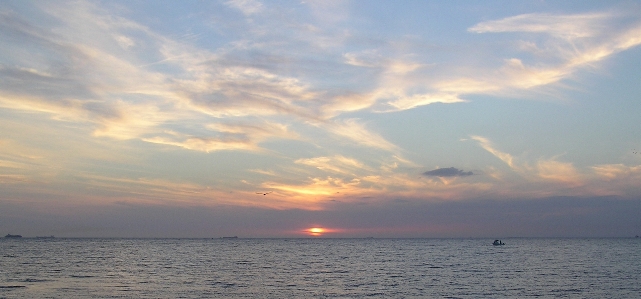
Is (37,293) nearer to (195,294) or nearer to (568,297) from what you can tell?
(195,294)

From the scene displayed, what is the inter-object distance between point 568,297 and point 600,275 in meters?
28.0

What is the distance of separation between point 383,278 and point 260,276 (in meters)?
18.6

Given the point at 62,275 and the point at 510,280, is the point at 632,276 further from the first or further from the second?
the point at 62,275

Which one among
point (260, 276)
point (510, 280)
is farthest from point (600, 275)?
point (260, 276)

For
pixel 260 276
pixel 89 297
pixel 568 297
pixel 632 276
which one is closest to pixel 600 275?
pixel 632 276

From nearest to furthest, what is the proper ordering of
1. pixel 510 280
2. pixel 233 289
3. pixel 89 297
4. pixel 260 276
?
pixel 89 297 < pixel 233 289 < pixel 510 280 < pixel 260 276

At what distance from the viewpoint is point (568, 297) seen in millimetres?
52375

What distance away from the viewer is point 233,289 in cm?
5806

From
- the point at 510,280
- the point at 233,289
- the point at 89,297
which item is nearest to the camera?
the point at 89,297

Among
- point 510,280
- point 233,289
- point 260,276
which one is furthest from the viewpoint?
point 260,276

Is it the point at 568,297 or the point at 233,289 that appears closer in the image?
the point at 568,297

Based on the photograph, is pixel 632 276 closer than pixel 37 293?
No

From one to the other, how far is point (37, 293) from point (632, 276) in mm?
79994

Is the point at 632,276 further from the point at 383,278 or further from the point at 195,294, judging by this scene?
the point at 195,294
